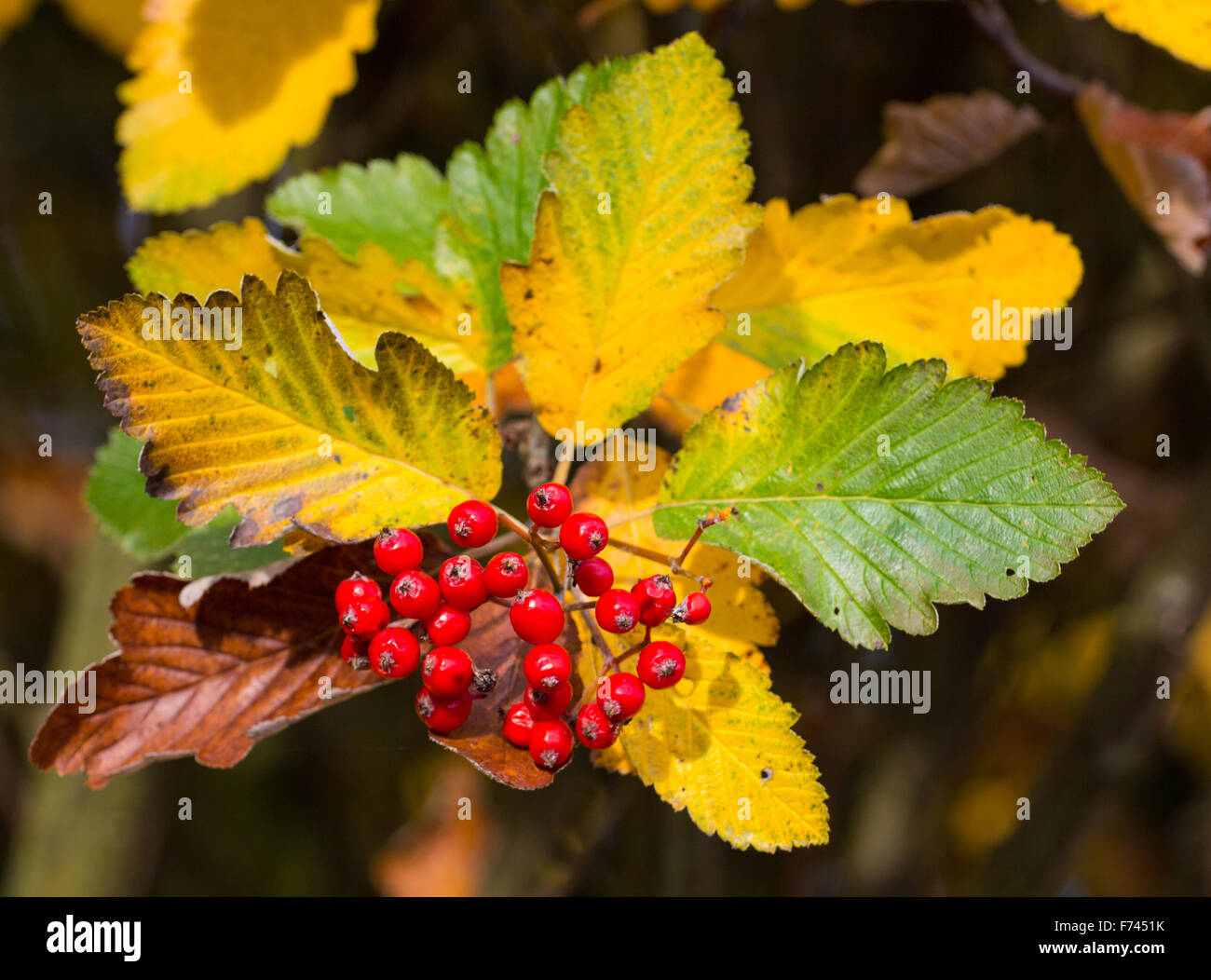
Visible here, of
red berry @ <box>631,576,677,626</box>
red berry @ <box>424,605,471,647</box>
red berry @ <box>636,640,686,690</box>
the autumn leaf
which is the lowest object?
red berry @ <box>636,640,686,690</box>

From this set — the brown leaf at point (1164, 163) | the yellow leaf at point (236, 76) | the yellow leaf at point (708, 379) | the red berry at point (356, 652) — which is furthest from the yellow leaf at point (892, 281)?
the yellow leaf at point (236, 76)

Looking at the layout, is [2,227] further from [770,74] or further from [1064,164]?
[1064,164]

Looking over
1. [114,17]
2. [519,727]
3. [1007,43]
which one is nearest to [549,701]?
[519,727]

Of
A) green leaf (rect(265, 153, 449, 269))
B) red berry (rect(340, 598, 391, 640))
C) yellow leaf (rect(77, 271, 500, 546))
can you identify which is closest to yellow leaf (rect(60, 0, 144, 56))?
green leaf (rect(265, 153, 449, 269))

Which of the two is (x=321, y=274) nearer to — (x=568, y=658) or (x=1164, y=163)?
(x=568, y=658)

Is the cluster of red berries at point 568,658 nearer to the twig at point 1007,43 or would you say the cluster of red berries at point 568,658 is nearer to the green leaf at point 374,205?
the green leaf at point 374,205

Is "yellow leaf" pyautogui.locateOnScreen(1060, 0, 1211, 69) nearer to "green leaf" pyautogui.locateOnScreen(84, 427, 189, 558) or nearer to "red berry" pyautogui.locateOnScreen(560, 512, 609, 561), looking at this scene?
"red berry" pyautogui.locateOnScreen(560, 512, 609, 561)
